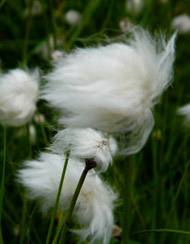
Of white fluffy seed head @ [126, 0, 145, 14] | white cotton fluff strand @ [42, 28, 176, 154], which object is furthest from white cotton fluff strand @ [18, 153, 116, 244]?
white fluffy seed head @ [126, 0, 145, 14]

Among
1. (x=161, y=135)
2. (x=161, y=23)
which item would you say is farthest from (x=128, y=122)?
(x=161, y=23)

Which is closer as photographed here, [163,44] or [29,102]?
[163,44]

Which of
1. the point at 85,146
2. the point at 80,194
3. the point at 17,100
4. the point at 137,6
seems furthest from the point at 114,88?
the point at 137,6

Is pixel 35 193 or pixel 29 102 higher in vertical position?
pixel 29 102

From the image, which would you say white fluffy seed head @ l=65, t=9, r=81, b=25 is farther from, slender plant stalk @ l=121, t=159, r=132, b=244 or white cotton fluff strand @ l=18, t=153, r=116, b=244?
slender plant stalk @ l=121, t=159, r=132, b=244

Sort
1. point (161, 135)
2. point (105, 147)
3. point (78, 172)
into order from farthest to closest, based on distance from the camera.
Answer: point (161, 135), point (78, 172), point (105, 147)

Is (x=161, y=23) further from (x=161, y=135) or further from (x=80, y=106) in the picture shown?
(x=80, y=106)
